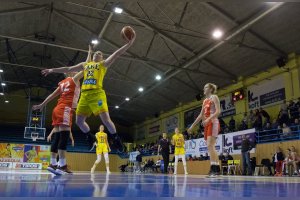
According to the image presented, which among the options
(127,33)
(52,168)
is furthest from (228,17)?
(52,168)

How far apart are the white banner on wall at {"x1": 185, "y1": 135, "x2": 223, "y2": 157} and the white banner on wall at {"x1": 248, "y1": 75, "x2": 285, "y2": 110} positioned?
10.6 feet

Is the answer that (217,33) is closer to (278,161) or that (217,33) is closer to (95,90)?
(278,161)

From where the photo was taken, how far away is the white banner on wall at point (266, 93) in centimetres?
1698

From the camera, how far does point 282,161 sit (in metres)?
13.3

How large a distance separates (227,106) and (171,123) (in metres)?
8.34

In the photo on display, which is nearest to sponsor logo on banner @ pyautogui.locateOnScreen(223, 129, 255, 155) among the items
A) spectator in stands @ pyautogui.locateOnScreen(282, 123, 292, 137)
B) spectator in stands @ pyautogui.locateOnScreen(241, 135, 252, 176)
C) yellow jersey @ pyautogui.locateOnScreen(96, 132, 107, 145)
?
spectator in stands @ pyautogui.locateOnScreen(241, 135, 252, 176)

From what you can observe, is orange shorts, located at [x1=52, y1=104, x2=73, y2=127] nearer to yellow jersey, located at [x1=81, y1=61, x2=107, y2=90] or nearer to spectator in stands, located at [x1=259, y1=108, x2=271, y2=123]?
yellow jersey, located at [x1=81, y1=61, x2=107, y2=90]

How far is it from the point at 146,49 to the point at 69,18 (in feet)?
15.5

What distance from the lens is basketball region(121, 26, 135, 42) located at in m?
4.82

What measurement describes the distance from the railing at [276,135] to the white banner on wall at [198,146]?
7.74 ft

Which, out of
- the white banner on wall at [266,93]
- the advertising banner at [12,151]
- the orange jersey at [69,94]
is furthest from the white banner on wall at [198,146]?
the advertising banner at [12,151]

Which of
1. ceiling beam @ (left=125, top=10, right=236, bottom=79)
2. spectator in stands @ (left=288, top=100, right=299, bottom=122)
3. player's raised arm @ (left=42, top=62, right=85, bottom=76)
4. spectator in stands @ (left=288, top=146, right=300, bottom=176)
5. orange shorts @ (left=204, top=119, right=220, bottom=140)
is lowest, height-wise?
spectator in stands @ (left=288, top=146, right=300, bottom=176)

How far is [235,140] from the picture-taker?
1631 cm

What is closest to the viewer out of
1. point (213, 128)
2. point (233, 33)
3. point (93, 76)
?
point (93, 76)
